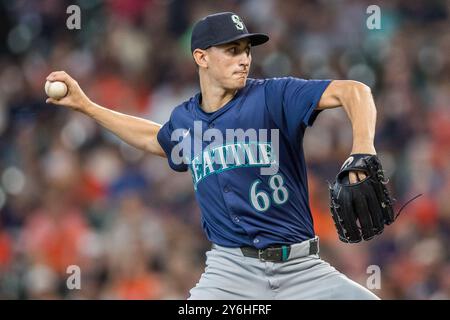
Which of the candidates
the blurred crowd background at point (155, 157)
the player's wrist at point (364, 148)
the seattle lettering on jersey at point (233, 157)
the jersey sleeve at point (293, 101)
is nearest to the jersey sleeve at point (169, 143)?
the seattle lettering on jersey at point (233, 157)

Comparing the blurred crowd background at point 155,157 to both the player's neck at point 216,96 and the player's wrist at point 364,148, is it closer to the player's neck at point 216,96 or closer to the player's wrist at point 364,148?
the player's neck at point 216,96

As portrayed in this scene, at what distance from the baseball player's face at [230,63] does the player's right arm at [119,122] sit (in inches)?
21.1

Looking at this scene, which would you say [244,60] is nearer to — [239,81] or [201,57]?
[239,81]

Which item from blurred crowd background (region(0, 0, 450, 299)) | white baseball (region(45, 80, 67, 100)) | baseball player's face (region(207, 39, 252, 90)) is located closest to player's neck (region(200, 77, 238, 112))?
baseball player's face (region(207, 39, 252, 90))

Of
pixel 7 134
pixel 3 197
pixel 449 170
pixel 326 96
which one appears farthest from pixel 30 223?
pixel 326 96

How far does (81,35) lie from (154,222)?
2.19 m

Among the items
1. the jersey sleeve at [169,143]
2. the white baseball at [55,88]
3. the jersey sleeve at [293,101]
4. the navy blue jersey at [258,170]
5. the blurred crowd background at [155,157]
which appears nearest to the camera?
the jersey sleeve at [293,101]

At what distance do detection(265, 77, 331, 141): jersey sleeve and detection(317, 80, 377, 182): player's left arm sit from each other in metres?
0.07

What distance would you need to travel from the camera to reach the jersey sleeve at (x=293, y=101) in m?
3.41

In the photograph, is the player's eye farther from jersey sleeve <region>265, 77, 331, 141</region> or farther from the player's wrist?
the player's wrist

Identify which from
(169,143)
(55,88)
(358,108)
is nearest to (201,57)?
(169,143)

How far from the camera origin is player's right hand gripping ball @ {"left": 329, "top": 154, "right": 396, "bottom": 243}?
3.11m

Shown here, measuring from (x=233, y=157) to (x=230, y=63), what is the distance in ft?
1.46
